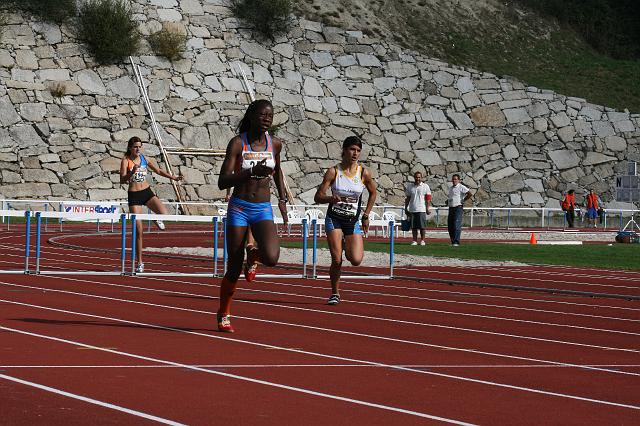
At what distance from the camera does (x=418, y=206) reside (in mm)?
33875

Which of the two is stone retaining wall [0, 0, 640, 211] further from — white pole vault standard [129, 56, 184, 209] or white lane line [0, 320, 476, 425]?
white lane line [0, 320, 476, 425]

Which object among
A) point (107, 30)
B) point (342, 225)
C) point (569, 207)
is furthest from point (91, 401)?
point (569, 207)

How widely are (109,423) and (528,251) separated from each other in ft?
82.4

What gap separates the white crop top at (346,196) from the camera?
16156mm

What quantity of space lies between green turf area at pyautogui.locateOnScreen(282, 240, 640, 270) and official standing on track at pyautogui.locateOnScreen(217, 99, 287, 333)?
14.9 m

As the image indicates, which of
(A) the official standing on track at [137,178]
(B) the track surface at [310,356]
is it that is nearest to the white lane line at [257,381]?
(B) the track surface at [310,356]

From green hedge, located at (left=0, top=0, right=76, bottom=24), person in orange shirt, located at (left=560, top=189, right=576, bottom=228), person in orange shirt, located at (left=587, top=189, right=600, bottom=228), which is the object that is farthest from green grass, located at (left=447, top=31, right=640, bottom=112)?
green hedge, located at (left=0, top=0, right=76, bottom=24)

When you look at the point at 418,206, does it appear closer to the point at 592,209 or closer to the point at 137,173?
the point at 137,173

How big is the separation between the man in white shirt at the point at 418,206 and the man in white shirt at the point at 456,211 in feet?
1.94

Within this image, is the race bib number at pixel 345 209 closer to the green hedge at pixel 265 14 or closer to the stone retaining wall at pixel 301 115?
the stone retaining wall at pixel 301 115

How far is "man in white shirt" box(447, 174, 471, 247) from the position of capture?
110 ft

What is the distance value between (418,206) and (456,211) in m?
0.89

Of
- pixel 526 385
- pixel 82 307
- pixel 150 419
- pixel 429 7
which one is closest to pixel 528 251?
pixel 82 307

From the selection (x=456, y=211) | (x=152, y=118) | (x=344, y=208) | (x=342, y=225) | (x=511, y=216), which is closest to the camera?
(x=344, y=208)
